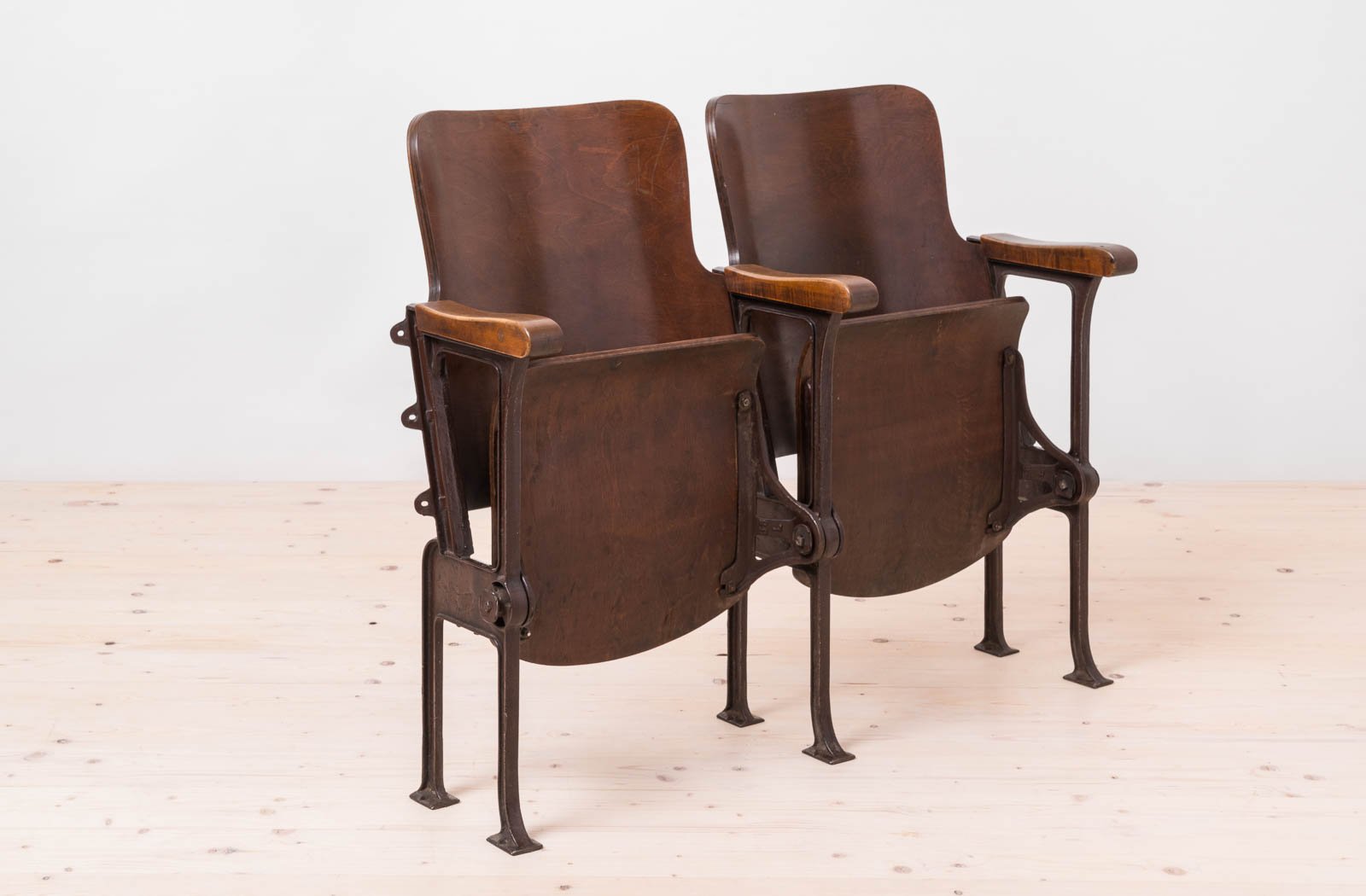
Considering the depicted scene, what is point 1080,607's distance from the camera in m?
3.13

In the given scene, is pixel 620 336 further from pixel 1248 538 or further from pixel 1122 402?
pixel 1122 402

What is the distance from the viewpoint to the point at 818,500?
270 centimetres

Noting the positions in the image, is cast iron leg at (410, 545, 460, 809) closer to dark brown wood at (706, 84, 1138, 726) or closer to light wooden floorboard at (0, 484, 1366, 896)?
light wooden floorboard at (0, 484, 1366, 896)

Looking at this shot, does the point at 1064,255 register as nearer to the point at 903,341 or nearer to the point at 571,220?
the point at 903,341

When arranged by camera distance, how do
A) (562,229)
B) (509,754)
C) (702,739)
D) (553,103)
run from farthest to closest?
(553,103)
(702,739)
(562,229)
(509,754)

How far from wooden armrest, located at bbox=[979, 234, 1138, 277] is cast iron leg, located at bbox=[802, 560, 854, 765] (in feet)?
2.43

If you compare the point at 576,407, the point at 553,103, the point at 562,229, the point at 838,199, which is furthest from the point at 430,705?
the point at 553,103

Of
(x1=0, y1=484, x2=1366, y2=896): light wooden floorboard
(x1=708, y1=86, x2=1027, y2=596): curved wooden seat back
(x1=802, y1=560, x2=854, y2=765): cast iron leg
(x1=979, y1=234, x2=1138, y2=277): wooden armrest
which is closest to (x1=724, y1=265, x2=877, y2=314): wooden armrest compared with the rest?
(x1=708, y1=86, x2=1027, y2=596): curved wooden seat back

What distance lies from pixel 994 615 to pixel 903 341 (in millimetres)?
703

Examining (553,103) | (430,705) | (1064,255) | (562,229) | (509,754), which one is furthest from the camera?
(553,103)

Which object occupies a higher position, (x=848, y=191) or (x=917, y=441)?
(x=848, y=191)

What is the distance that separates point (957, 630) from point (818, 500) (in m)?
0.86

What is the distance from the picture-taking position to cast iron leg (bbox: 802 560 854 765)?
8.95 feet

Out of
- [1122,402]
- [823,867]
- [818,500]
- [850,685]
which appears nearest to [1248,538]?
[1122,402]
